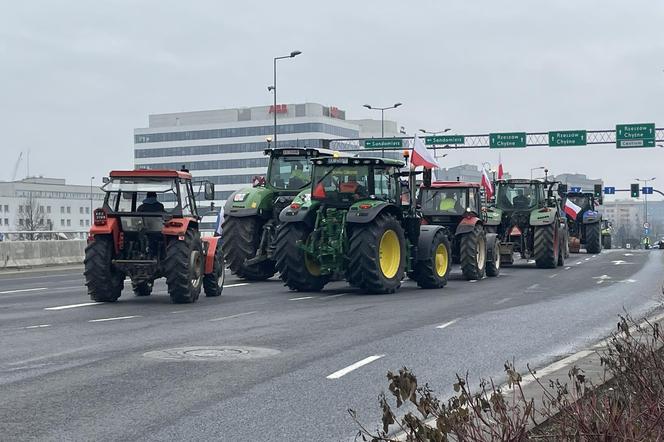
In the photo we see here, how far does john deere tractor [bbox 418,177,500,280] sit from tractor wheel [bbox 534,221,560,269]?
380 cm

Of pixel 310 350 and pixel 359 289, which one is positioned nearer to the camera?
pixel 310 350

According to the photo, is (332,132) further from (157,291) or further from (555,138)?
(157,291)

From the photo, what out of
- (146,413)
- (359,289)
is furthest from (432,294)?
(146,413)

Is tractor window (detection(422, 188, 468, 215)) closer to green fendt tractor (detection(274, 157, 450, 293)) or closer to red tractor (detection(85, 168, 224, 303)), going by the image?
green fendt tractor (detection(274, 157, 450, 293))

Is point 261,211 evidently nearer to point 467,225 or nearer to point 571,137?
point 467,225

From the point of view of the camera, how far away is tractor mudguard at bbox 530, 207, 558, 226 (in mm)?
32125

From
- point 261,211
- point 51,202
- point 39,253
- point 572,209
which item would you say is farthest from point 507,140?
point 51,202

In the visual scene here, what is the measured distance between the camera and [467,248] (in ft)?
87.1

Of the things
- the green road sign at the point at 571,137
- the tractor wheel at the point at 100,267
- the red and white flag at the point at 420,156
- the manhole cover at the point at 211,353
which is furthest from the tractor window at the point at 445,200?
the green road sign at the point at 571,137

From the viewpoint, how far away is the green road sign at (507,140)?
75.1 metres

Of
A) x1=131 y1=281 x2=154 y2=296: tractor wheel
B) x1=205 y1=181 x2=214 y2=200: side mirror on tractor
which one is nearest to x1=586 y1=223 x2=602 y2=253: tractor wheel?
x1=131 y1=281 x2=154 y2=296: tractor wheel

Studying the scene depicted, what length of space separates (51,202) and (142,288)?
5637 inches

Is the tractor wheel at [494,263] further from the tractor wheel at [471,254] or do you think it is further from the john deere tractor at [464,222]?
the tractor wheel at [471,254]

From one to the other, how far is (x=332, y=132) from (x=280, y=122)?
8359mm
